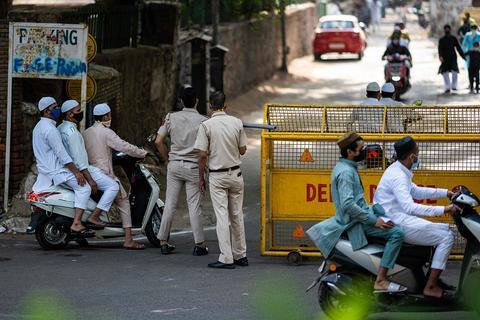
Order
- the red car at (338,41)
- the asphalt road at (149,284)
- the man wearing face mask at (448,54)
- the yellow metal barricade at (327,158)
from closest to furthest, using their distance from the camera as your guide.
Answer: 1. the asphalt road at (149,284)
2. the yellow metal barricade at (327,158)
3. the man wearing face mask at (448,54)
4. the red car at (338,41)

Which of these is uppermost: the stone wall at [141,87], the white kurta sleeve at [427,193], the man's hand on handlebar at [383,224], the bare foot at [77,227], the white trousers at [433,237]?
the stone wall at [141,87]

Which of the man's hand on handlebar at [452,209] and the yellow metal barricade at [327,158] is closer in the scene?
the man's hand on handlebar at [452,209]

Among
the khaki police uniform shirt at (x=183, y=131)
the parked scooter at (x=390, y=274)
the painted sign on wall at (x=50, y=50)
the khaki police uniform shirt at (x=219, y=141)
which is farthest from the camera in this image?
the painted sign on wall at (x=50, y=50)

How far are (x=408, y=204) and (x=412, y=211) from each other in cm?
6

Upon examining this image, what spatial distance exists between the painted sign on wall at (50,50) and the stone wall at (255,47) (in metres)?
14.0

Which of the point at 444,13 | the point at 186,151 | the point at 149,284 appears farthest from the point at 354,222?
the point at 444,13

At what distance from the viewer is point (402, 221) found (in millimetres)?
9758

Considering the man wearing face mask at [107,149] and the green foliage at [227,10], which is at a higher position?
the green foliage at [227,10]

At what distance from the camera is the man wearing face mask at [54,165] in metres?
13.2

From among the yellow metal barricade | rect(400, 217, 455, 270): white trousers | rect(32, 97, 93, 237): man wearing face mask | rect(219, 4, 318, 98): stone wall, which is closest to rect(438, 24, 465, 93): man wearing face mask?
rect(219, 4, 318, 98): stone wall

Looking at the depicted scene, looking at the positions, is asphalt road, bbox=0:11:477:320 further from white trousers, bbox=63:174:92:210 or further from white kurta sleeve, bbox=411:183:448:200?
white kurta sleeve, bbox=411:183:448:200

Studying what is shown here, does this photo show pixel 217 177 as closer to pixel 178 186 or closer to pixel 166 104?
pixel 178 186

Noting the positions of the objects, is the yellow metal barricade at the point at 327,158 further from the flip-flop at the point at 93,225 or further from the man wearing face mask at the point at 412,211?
the man wearing face mask at the point at 412,211

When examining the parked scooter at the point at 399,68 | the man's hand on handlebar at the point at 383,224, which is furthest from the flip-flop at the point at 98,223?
the parked scooter at the point at 399,68
